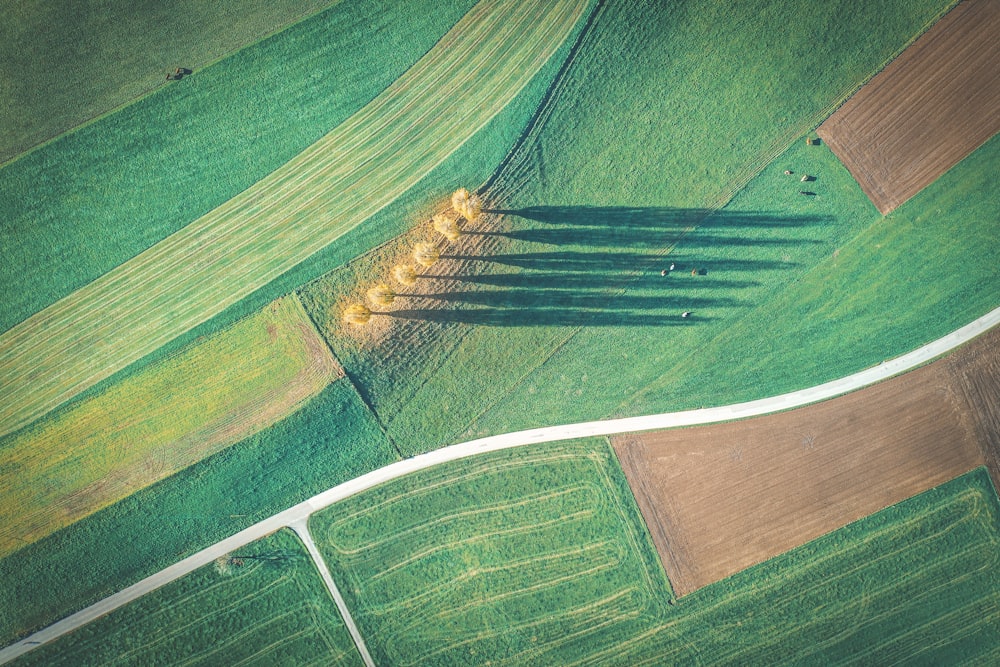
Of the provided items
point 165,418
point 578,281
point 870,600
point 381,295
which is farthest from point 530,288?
point 870,600

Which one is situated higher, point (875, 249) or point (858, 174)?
point (858, 174)

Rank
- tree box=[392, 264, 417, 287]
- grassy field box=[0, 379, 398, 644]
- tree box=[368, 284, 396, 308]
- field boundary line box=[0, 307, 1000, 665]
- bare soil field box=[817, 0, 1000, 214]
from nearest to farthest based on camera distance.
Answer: tree box=[392, 264, 417, 287] < tree box=[368, 284, 396, 308] < grassy field box=[0, 379, 398, 644] < field boundary line box=[0, 307, 1000, 665] < bare soil field box=[817, 0, 1000, 214]

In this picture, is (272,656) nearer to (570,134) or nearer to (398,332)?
(398,332)

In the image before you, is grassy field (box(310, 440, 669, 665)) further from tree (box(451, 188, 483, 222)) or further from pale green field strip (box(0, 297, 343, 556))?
tree (box(451, 188, 483, 222))

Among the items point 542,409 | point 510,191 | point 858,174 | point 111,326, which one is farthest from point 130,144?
point 858,174

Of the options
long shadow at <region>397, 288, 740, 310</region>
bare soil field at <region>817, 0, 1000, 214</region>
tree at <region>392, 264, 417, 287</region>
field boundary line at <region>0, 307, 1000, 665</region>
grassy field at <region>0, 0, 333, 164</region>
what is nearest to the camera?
tree at <region>392, 264, 417, 287</region>

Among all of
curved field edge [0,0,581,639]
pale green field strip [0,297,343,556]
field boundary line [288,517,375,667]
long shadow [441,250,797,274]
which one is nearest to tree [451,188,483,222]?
curved field edge [0,0,581,639]
